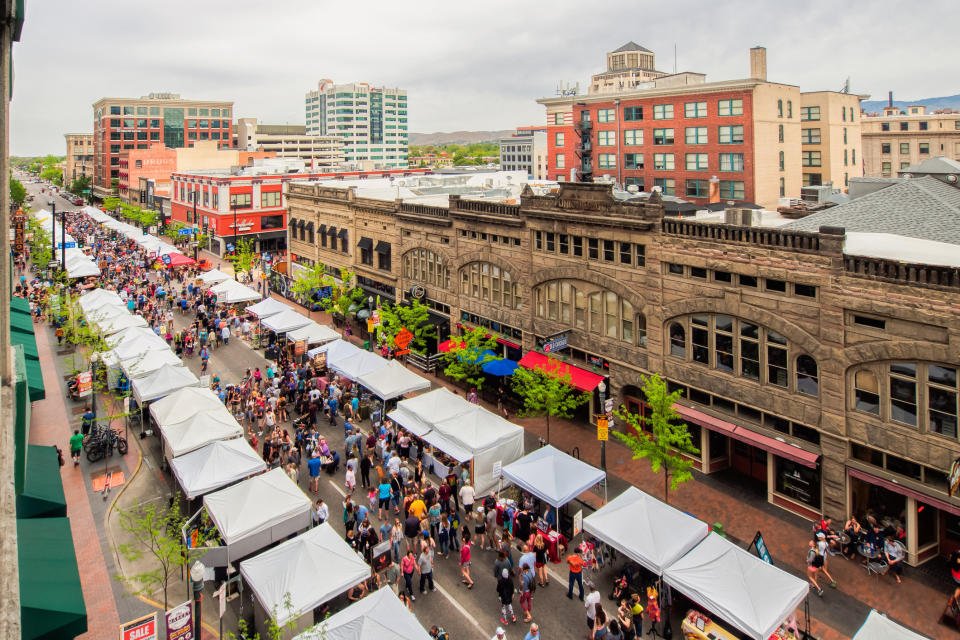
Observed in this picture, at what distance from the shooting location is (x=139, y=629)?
1374 centimetres

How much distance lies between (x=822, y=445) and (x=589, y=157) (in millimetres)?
56742

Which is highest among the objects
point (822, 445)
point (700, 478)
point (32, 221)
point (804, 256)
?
point (32, 221)

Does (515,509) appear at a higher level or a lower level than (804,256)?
lower

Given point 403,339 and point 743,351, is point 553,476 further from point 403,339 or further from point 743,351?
point 403,339

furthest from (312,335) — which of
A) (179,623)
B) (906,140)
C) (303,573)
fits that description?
(906,140)

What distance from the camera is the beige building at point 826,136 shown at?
7062 centimetres

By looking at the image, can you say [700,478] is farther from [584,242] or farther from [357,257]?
[357,257]

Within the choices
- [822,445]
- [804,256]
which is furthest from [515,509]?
[804,256]

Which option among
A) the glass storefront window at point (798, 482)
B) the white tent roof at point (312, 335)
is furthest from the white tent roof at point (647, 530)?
the white tent roof at point (312, 335)

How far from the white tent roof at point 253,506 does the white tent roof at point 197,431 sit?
453 centimetres

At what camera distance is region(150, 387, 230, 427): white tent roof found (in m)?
25.7

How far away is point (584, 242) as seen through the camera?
2980cm

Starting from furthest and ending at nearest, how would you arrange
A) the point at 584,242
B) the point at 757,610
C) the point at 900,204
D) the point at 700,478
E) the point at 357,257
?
the point at 357,257
the point at 584,242
the point at 900,204
the point at 700,478
the point at 757,610

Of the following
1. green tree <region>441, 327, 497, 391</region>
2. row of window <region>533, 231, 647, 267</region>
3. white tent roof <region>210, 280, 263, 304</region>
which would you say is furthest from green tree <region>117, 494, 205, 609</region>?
white tent roof <region>210, 280, 263, 304</region>
